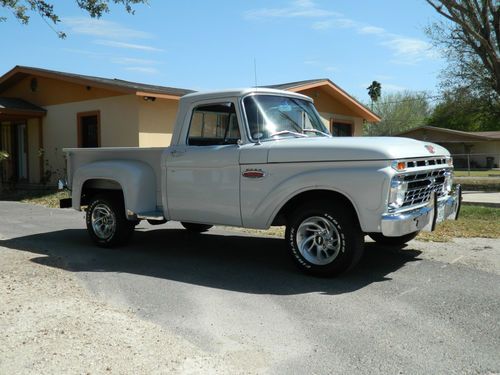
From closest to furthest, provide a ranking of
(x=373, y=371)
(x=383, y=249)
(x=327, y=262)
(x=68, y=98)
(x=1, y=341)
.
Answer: (x=373, y=371)
(x=1, y=341)
(x=327, y=262)
(x=383, y=249)
(x=68, y=98)

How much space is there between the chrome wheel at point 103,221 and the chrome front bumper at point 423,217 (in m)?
3.98

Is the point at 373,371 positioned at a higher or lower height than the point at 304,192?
lower

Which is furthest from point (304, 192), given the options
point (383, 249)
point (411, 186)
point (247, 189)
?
point (383, 249)

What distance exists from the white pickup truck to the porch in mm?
11613

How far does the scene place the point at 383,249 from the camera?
7227mm

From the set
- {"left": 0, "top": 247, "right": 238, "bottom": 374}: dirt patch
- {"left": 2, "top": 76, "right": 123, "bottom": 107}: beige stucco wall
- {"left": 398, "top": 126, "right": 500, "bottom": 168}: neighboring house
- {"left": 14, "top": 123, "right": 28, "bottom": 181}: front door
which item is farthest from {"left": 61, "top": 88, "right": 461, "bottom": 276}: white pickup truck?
{"left": 398, "top": 126, "right": 500, "bottom": 168}: neighboring house

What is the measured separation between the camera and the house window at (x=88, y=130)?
54.7ft

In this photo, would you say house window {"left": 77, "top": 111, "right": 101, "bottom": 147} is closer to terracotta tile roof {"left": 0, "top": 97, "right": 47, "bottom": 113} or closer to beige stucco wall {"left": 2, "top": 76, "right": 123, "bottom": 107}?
beige stucco wall {"left": 2, "top": 76, "right": 123, "bottom": 107}

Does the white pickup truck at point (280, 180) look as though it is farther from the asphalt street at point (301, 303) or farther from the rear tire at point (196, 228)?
the rear tire at point (196, 228)

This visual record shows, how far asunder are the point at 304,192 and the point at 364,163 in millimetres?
793

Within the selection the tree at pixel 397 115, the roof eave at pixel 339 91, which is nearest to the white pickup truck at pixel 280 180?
the roof eave at pixel 339 91

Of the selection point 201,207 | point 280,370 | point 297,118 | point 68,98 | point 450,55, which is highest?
point 450,55

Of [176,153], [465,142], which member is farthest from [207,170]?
[465,142]

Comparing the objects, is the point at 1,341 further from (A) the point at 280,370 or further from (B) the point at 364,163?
(B) the point at 364,163
